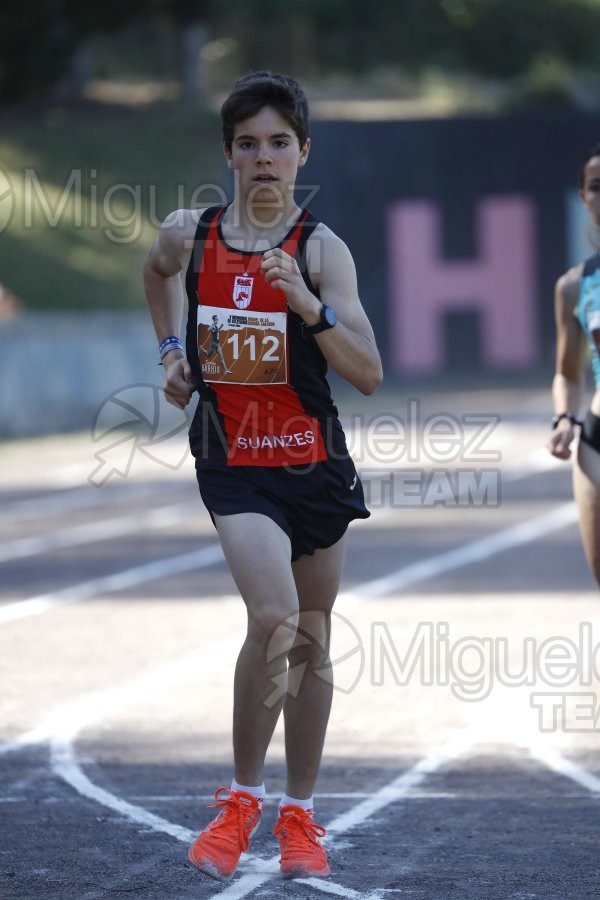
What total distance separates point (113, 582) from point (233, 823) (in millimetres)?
6596

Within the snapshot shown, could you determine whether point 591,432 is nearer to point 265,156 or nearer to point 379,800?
point 379,800

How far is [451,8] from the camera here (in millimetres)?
50844

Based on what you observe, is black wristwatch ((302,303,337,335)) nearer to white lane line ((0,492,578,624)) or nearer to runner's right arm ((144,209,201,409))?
runner's right arm ((144,209,201,409))

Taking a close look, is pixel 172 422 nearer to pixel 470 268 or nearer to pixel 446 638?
pixel 470 268

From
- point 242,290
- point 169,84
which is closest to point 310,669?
point 242,290

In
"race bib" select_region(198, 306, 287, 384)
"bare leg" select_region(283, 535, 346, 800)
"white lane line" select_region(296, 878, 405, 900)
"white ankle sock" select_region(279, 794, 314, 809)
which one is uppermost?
"race bib" select_region(198, 306, 287, 384)

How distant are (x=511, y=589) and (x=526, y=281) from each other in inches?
899

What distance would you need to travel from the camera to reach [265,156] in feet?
16.5

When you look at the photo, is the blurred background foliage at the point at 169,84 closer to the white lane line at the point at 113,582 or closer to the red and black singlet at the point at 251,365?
the white lane line at the point at 113,582

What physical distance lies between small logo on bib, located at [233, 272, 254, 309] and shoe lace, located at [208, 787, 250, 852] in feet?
4.67

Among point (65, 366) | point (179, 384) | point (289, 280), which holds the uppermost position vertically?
point (65, 366)

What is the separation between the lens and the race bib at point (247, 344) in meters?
5.05

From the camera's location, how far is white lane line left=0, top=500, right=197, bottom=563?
13.5 meters

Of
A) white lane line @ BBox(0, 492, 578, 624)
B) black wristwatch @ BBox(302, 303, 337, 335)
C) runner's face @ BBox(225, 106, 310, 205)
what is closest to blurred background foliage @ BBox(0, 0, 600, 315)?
white lane line @ BBox(0, 492, 578, 624)
